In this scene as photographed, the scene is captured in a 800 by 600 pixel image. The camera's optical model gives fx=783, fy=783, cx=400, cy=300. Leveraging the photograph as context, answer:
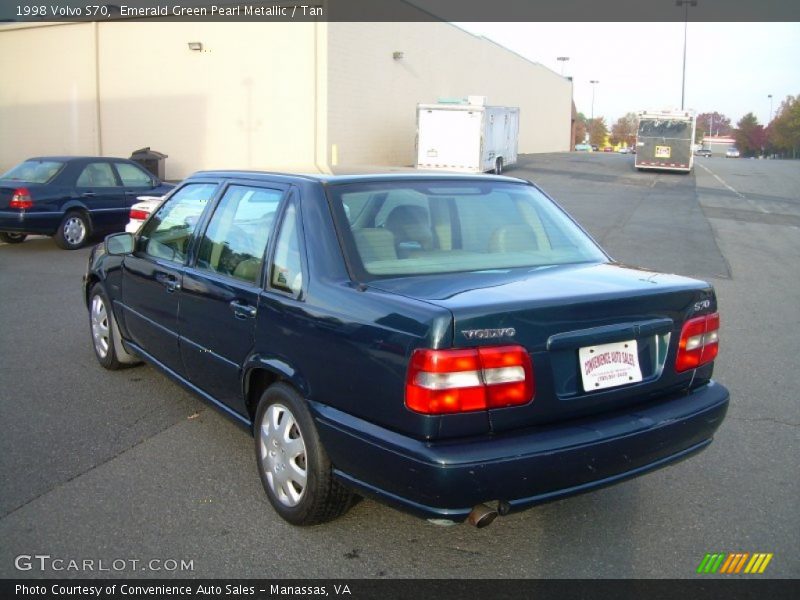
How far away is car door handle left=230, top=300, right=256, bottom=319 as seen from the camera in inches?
153

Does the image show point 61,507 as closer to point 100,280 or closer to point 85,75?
point 100,280

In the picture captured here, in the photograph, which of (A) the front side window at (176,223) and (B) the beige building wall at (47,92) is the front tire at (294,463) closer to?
(A) the front side window at (176,223)

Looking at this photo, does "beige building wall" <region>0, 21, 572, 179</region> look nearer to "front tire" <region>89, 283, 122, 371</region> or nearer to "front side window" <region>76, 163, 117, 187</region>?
"front side window" <region>76, 163, 117, 187</region>

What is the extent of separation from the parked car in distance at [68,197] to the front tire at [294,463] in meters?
10.7

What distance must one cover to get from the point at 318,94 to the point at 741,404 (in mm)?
22675

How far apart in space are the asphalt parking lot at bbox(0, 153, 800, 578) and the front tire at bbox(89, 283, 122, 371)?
15cm

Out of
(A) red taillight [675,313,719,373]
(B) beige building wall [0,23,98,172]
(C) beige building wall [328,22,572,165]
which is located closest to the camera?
(A) red taillight [675,313,719,373]

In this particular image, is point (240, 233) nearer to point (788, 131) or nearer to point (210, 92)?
point (210, 92)

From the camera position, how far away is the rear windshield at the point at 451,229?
145 inches

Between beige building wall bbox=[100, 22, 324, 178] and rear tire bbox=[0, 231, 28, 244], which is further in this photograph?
beige building wall bbox=[100, 22, 324, 178]

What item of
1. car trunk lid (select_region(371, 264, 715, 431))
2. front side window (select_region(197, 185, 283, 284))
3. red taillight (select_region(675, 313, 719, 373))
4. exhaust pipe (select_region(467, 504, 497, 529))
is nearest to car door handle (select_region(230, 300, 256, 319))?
front side window (select_region(197, 185, 283, 284))

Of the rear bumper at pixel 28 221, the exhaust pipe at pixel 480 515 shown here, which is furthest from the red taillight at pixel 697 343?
the rear bumper at pixel 28 221

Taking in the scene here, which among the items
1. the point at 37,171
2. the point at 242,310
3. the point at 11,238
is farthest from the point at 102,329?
the point at 11,238

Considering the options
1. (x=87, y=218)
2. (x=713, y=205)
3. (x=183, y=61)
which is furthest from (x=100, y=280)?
(x=183, y=61)
